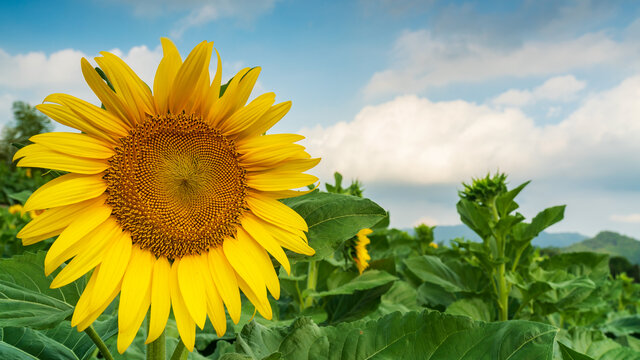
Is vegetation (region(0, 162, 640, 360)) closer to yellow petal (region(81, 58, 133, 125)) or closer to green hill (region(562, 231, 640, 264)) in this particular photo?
yellow petal (region(81, 58, 133, 125))

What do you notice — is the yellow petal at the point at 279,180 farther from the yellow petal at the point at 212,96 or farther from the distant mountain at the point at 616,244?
the distant mountain at the point at 616,244

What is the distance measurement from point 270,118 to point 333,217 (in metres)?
0.36

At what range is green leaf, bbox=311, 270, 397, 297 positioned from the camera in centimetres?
247

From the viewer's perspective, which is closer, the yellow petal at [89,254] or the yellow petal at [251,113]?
the yellow petal at [89,254]

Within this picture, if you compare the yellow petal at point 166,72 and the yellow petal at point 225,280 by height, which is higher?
the yellow petal at point 166,72

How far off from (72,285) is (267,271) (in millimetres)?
643

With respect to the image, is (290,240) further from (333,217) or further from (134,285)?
(134,285)

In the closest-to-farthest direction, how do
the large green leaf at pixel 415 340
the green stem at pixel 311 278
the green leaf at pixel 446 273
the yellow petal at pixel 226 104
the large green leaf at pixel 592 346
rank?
the large green leaf at pixel 415 340 → the yellow petal at pixel 226 104 → the large green leaf at pixel 592 346 → the green stem at pixel 311 278 → the green leaf at pixel 446 273

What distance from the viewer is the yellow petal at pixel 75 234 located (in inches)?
44.1

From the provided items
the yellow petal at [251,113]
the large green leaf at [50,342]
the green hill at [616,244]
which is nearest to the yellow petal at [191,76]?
the yellow petal at [251,113]

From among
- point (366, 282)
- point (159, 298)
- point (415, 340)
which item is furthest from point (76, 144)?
point (366, 282)

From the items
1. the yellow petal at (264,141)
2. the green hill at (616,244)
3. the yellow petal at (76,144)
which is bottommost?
the green hill at (616,244)

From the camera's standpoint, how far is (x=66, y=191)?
1.17 meters

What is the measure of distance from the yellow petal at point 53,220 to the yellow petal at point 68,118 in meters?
0.18
